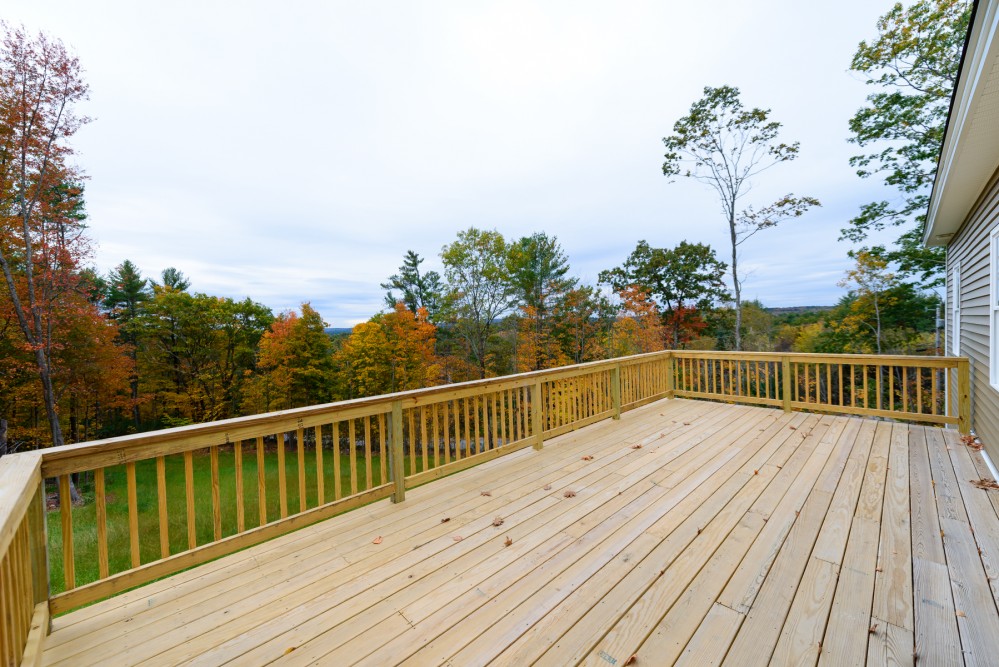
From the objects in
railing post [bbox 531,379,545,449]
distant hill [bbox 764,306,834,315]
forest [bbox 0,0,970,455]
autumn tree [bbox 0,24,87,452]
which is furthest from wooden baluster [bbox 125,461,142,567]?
distant hill [bbox 764,306,834,315]

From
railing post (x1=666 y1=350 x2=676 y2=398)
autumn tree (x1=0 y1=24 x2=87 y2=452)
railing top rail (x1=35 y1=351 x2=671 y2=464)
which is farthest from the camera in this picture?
autumn tree (x1=0 y1=24 x2=87 y2=452)

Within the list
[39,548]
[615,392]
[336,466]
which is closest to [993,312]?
[615,392]

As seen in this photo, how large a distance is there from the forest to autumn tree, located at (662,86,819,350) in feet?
0.16

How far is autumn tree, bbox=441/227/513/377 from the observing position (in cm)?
1959

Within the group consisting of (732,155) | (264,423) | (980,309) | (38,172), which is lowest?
(264,423)

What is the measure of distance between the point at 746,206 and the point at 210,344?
2612 cm

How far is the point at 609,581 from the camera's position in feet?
6.55

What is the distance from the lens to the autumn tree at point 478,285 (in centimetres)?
1959

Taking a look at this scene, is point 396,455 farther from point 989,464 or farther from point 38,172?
point 38,172

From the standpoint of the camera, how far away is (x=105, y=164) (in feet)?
36.4

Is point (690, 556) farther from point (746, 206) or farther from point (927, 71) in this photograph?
point (927, 71)

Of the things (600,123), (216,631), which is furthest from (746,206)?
(216,631)

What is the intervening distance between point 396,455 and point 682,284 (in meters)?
20.3

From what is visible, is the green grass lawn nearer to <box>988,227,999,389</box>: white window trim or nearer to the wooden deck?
the wooden deck
